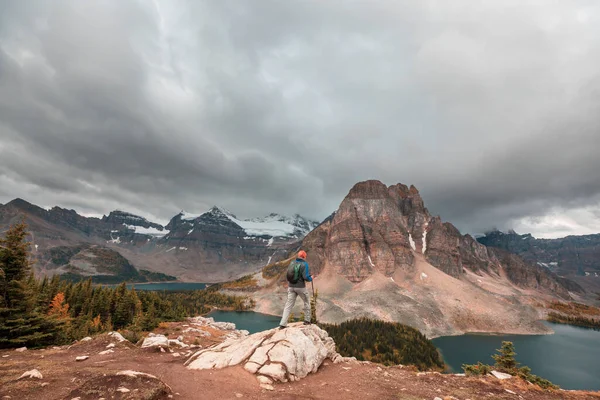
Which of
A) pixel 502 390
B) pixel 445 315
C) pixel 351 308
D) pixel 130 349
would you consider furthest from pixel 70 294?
pixel 445 315

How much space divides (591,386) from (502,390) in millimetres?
127841

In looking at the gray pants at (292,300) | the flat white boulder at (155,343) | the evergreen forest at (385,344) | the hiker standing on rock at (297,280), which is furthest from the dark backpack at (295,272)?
the evergreen forest at (385,344)

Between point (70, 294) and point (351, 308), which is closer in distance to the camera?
point (70, 294)

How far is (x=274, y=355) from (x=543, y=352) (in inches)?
7012

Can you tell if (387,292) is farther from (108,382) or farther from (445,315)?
(108,382)

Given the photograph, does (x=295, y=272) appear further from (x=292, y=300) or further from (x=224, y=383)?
(x=224, y=383)

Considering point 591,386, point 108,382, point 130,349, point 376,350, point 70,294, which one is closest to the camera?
point 108,382

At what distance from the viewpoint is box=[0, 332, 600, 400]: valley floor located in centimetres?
1013

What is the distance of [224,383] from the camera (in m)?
13.0

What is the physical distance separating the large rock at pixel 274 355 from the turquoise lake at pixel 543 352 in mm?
111916

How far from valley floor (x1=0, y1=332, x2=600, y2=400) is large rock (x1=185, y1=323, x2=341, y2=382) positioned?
593 mm

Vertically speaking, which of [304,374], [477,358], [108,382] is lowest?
[477,358]

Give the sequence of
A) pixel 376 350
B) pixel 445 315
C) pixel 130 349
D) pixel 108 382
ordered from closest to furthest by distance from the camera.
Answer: pixel 108 382
pixel 130 349
pixel 376 350
pixel 445 315

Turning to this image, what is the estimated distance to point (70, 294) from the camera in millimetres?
64125
